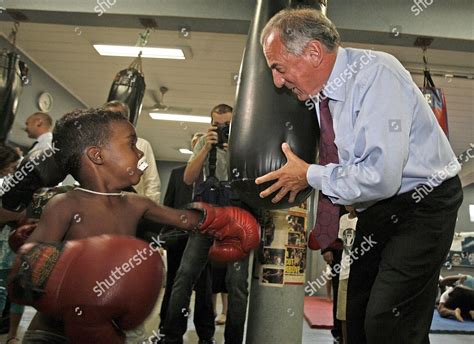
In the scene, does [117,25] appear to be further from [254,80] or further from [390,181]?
[390,181]

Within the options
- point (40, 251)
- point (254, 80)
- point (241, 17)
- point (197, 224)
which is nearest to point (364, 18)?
point (241, 17)

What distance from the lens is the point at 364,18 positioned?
342 centimetres

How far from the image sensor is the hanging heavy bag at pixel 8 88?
11.3ft

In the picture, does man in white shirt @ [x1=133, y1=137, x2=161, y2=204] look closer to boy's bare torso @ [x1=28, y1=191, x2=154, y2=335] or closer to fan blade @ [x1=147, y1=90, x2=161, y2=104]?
boy's bare torso @ [x1=28, y1=191, x2=154, y2=335]

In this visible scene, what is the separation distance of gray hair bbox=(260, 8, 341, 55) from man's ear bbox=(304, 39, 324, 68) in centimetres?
1

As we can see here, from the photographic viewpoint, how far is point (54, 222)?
52.9 inches

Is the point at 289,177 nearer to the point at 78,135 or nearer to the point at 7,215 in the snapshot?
the point at 78,135

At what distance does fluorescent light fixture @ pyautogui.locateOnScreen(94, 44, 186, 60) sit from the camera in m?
5.53

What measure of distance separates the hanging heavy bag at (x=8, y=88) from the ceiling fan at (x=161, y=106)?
11.7 feet

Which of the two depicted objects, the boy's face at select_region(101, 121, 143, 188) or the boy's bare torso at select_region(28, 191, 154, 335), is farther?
the boy's face at select_region(101, 121, 143, 188)

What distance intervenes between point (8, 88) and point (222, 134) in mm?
1912

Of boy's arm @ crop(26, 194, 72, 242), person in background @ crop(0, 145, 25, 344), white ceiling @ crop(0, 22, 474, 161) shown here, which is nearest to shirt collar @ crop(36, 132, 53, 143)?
person in background @ crop(0, 145, 25, 344)

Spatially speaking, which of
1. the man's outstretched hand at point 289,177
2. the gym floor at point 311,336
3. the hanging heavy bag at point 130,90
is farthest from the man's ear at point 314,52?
the hanging heavy bag at point 130,90

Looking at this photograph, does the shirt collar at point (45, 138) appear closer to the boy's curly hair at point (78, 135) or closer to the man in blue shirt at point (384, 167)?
the boy's curly hair at point (78, 135)
